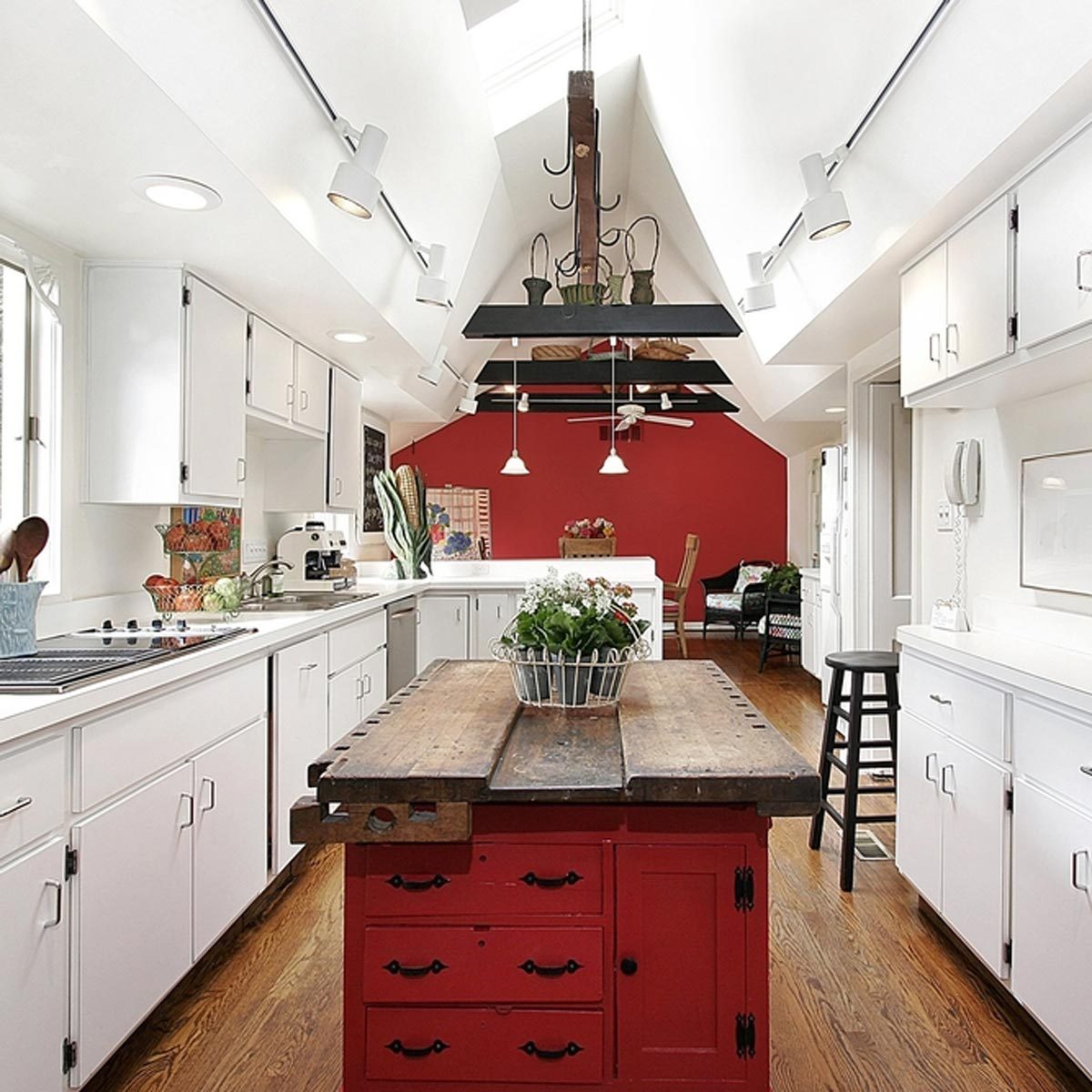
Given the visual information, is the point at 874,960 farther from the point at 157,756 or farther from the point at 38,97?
the point at 38,97

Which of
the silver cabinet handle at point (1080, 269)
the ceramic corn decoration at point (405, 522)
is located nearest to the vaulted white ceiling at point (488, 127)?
the silver cabinet handle at point (1080, 269)

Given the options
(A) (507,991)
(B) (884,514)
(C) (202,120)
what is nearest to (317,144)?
(C) (202,120)

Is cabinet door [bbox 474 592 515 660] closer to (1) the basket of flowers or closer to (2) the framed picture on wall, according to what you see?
(2) the framed picture on wall

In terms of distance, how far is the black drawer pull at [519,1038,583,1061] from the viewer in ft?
5.36

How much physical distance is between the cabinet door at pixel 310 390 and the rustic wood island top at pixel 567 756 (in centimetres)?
218

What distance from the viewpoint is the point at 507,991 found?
1645 mm

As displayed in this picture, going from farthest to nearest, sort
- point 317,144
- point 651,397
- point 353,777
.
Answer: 1. point 651,397
2. point 317,144
3. point 353,777

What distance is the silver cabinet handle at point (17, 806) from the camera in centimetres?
156

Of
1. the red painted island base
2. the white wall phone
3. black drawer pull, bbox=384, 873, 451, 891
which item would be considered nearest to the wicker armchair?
the white wall phone

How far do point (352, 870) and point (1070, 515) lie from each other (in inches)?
88.2

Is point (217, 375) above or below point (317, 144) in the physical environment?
below

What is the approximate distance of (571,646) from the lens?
217cm

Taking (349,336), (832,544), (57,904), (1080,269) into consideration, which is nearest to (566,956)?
(57,904)

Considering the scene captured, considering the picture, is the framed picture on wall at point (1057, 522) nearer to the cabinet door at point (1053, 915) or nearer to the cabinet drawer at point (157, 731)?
the cabinet door at point (1053, 915)
